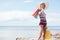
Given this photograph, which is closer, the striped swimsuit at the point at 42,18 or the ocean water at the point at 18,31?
the striped swimsuit at the point at 42,18

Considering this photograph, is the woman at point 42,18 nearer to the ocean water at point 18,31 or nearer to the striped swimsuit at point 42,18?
the striped swimsuit at point 42,18

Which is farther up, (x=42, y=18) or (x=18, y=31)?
(x=42, y=18)

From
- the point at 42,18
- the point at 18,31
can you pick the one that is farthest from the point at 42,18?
the point at 18,31

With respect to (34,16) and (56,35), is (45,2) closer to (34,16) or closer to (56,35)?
(34,16)

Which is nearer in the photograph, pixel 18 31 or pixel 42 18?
pixel 42 18

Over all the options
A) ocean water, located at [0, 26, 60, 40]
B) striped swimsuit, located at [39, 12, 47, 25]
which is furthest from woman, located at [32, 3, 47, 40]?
ocean water, located at [0, 26, 60, 40]

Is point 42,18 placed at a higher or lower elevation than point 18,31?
higher

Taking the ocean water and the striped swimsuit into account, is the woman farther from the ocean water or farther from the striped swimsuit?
the ocean water

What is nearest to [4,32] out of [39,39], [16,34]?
[16,34]

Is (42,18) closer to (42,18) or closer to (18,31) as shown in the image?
(42,18)

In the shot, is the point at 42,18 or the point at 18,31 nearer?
the point at 42,18

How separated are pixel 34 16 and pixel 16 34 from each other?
48 centimetres

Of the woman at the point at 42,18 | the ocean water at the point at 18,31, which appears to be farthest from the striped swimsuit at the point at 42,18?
the ocean water at the point at 18,31

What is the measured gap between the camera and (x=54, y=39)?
80.7 inches
